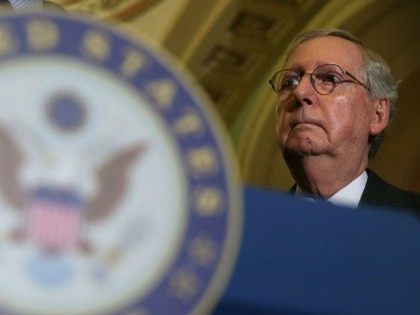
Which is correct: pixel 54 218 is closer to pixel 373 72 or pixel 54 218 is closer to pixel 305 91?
pixel 305 91

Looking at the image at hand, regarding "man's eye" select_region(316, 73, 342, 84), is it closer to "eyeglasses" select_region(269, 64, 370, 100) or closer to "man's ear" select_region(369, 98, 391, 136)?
"eyeglasses" select_region(269, 64, 370, 100)

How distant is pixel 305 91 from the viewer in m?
1.85

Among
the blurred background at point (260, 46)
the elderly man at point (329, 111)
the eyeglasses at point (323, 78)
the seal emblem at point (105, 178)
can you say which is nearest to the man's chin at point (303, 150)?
the elderly man at point (329, 111)

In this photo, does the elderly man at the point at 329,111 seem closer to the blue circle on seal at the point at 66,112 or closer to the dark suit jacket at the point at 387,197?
the dark suit jacket at the point at 387,197

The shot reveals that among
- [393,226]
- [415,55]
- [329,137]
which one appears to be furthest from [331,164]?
[415,55]

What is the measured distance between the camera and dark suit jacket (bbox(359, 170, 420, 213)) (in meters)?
1.57

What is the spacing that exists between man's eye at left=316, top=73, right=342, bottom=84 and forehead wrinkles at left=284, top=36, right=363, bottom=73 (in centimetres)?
2

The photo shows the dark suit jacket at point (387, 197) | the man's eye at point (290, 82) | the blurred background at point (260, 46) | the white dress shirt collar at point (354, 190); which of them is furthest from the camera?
the blurred background at point (260, 46)

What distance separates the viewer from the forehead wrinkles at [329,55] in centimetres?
188

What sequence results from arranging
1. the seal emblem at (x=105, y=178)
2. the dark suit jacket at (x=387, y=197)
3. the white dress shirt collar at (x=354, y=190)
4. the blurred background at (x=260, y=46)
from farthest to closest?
the blurred background at (x=260, y=46) < the white dress shirt collar at (x=354, y=190) < the dark suit jacket at (x=387, y=197) < the seal emblem at (x=105, y=178)

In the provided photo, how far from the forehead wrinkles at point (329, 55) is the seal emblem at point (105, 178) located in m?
1.10

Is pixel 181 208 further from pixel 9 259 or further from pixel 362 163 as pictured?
pixel 362 163

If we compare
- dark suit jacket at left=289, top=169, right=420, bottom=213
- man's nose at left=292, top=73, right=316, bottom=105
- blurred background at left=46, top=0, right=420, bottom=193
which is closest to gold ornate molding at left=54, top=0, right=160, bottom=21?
blurred background at left=46, top=0, right=420, bottom=193

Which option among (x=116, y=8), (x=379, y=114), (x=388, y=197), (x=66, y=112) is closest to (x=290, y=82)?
(x=379, y=114)
